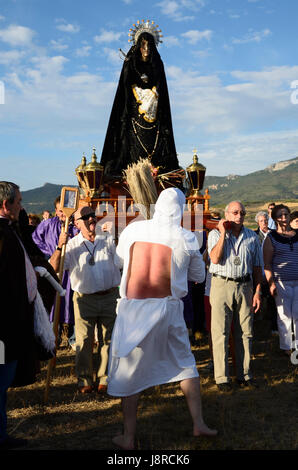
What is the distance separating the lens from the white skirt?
3500 mm

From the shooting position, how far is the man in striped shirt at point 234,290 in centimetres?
513

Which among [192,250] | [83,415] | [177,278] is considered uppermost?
[192,250]

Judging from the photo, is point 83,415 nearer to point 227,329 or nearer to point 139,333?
point 139,333

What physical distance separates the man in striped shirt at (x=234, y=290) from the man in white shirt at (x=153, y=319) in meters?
1.43

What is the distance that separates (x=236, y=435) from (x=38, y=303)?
6.95 ft

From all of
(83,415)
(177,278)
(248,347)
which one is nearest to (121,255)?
(177,278)

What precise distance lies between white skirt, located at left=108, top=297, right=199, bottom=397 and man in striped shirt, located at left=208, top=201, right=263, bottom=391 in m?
1.57

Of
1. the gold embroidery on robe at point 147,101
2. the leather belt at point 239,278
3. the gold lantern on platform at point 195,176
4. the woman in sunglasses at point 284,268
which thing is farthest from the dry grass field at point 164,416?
the gold embroidery on robe at point 147,101

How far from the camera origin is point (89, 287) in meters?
5.07

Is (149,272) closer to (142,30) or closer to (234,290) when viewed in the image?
(234,290)

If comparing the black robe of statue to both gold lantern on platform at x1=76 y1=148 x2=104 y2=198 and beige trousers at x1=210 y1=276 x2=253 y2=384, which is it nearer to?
gold lantern on platform at x1=76 y1=148 x2=104 y2=198

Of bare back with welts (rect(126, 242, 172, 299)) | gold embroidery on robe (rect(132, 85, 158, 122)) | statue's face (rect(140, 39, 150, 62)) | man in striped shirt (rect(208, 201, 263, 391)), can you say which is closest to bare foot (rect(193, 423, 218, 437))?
bare back with welts (rect(126, 242, 172, 299))

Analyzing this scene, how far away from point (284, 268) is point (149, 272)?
3129 millimetres

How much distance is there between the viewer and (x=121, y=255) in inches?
153
